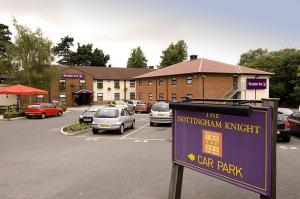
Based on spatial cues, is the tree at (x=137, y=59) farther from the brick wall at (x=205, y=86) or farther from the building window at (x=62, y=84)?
the brick wall at (x=205, y=86)

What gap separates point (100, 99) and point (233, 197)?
205 ft

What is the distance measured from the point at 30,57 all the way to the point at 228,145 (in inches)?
1750

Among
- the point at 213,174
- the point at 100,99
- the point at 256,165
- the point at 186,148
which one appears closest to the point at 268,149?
the point at 256,165

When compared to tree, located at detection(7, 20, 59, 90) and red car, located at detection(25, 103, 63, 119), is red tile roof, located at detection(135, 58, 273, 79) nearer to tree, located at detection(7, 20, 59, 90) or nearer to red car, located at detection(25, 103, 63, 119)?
tree, located at detection(7, 20, 59, 90)

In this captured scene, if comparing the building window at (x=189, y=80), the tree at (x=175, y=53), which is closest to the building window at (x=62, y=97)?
the tree at (x=175, y=53)

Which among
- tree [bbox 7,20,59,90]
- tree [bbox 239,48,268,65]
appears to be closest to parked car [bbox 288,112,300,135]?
tree [bbox 7,20,59,90]

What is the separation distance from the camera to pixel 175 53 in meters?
78.7

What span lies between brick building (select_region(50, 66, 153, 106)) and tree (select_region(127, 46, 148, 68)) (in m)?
19.5

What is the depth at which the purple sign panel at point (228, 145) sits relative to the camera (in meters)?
4.74

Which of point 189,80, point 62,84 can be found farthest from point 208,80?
point 62,84

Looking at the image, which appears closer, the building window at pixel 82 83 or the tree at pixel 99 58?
the building window at pixel 82 83

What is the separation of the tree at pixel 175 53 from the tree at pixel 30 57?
122ft

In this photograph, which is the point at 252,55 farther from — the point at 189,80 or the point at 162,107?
the point at 162,107

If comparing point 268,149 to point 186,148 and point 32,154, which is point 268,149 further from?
point 32,154
